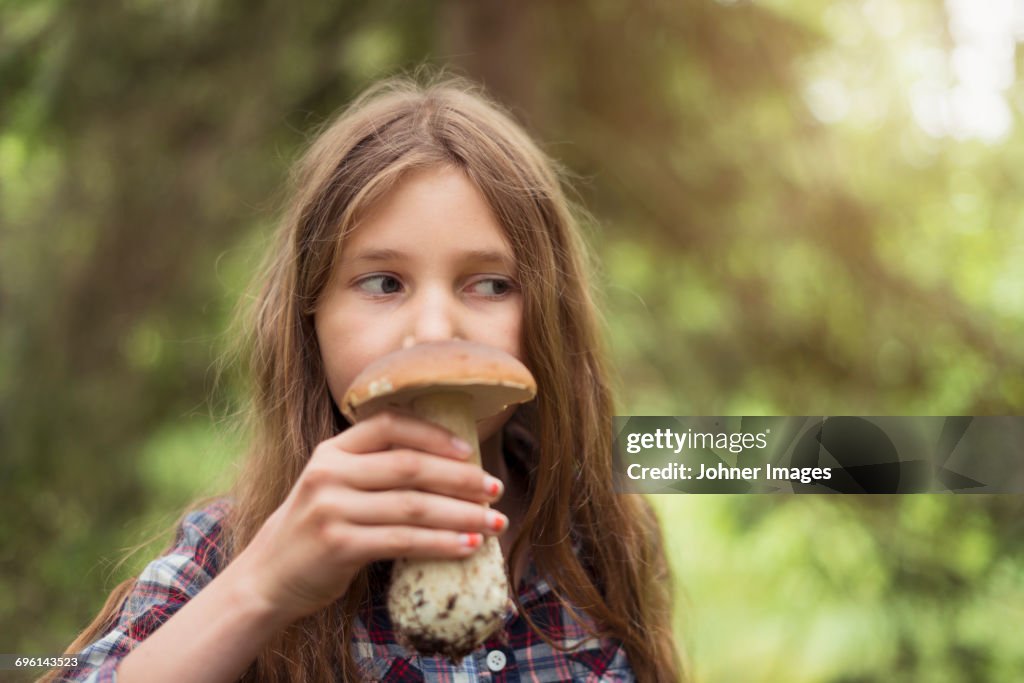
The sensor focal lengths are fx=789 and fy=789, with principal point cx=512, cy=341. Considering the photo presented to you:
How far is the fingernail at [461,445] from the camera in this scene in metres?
1.26

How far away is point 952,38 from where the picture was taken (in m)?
3.76

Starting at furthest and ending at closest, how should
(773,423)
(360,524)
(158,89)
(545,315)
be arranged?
(158,89), (773,423), (545,315), (360,524)

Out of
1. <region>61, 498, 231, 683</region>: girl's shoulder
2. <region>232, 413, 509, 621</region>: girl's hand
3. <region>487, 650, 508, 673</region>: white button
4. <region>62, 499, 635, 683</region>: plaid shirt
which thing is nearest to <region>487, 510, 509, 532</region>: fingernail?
<region>232, 413, 509, 621</region>: girl's hand

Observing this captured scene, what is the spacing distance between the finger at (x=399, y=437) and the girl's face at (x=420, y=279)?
22cm

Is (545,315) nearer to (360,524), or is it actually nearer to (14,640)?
(360,524)

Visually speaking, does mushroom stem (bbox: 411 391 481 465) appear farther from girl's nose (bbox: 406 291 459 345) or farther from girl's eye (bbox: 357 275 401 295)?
girl's eye (bbox: 357 275 401 295)

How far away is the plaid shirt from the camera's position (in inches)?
61.6

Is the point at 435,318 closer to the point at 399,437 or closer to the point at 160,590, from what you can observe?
the point at 399,437

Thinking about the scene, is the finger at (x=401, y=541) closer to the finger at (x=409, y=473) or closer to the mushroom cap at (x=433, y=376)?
the finger at (x=409, y=473)

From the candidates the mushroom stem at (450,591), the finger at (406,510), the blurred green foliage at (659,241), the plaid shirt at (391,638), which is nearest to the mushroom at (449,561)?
the mushroom stem at (450,591)

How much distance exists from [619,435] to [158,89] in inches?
112

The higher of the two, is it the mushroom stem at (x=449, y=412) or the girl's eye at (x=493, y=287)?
the girl's eye at (x=493, y=287)

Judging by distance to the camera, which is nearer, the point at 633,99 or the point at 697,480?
the point at 697,480

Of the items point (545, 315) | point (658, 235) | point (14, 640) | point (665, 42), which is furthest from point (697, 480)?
point (14, 640)
